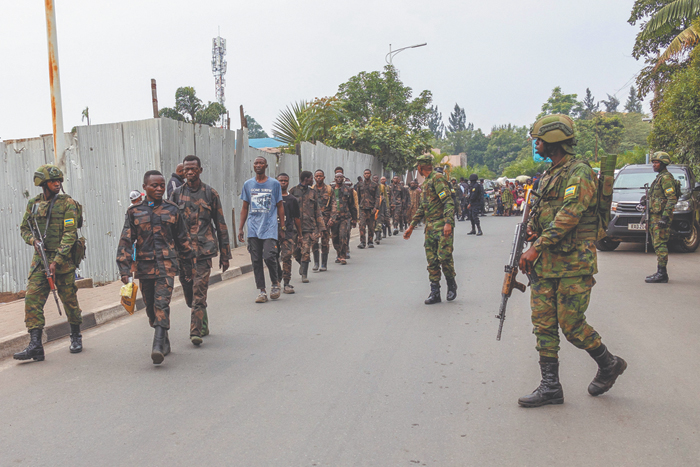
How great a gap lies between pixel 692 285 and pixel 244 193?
657 centimetres

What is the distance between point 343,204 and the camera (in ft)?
38.9

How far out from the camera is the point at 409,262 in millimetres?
11961

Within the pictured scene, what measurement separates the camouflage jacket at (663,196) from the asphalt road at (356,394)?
1958 millimetres

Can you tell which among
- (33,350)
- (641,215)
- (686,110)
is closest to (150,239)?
(33,350)

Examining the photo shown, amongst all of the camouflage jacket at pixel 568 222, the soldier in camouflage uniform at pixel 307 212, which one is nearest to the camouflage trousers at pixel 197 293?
the camouflage jacket at pixel 568 222

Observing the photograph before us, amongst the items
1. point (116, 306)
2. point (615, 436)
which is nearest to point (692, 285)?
point (615, 436)

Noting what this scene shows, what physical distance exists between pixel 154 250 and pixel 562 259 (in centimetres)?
347

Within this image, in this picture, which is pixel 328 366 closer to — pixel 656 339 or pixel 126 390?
pixel 126 390

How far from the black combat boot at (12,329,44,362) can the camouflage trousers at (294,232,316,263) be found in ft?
15.9

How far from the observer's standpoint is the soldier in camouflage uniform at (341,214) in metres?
11.8

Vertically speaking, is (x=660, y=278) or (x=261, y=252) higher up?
(x=261, y=252)

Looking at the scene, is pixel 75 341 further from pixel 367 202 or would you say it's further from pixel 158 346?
pixel 367 202

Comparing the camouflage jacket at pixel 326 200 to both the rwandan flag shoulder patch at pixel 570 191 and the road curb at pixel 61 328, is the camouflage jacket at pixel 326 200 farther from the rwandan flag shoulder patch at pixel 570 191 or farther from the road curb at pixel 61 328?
the rwandan flag shoulder patch at pixel 570 191

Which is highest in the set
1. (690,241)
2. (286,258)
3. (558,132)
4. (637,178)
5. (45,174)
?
(558,132)
